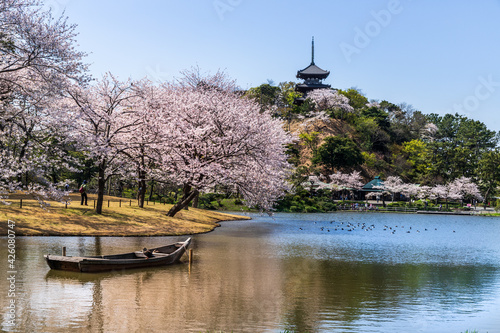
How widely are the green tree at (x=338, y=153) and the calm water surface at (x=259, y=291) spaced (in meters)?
65.6

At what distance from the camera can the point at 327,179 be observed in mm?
102812

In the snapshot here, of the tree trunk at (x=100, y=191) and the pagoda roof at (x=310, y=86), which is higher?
the pagoda roof at (x=310, y=86)

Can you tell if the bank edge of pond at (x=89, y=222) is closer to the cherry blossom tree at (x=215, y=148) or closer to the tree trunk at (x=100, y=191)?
the tree trunk at (x=100, y=191)

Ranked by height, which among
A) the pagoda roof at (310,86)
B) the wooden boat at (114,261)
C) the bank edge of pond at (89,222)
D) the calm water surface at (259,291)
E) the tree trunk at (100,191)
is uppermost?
the pagoda roof at (310,86)

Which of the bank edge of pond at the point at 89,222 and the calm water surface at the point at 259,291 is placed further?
the bank edge of pond at the point at 89,222

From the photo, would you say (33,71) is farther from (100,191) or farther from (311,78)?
(311,78)

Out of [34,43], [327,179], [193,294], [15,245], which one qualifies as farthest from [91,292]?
[327,179]

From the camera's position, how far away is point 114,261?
17.8m

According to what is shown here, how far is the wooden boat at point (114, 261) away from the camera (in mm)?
17156

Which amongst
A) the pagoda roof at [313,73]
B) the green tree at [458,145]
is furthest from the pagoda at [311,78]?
the green tree at [458,145]

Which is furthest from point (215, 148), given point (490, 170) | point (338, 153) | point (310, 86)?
point (310, 86)

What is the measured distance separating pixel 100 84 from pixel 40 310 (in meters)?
24.5

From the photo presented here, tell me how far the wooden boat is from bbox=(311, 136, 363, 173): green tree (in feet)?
246

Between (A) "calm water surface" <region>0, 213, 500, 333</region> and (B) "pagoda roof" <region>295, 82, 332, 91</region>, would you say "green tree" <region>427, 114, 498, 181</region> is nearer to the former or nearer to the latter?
(B) "pagoda roof" <region>295, 82, 332, 91</region>
